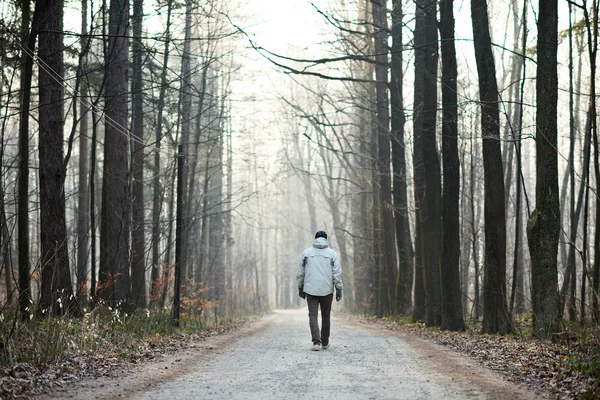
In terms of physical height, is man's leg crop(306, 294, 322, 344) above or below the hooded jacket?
below

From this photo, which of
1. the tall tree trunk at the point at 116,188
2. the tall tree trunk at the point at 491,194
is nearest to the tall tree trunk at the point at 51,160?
the tall tree trunk at the point at 116,188

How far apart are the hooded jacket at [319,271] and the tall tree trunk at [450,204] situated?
191 inches

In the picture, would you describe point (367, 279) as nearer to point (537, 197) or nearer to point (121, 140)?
point (121, 140)

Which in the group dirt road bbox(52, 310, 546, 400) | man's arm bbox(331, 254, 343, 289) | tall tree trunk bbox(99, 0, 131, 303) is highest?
tall tree trunk bbox(99, 0, 131, 303)

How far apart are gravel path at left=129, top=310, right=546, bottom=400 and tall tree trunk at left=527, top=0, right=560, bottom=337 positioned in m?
1.97

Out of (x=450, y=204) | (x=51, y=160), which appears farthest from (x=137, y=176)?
(x=450, y=204)

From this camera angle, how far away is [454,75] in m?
17.3

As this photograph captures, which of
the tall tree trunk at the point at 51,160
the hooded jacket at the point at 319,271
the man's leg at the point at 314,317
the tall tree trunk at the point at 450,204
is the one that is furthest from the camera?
the tall tree trunk at the point at 450,204

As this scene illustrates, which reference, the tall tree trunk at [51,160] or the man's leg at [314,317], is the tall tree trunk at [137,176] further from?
the man's leg at [314,317]

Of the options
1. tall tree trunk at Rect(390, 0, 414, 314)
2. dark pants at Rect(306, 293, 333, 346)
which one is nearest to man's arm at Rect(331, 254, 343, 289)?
dark pants at Rect(306, 293, 333, 346)

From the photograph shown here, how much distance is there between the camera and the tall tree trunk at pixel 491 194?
595 inches

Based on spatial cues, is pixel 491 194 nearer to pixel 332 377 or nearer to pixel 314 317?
pixel 314 317

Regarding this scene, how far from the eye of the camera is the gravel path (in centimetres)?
750

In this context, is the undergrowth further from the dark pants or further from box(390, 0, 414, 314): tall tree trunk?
box(390, 0, 414, 314): tall tree trunk
